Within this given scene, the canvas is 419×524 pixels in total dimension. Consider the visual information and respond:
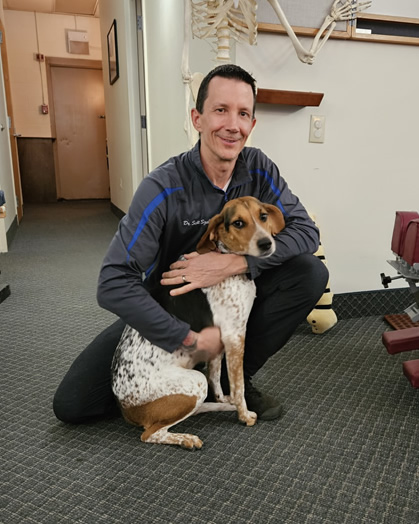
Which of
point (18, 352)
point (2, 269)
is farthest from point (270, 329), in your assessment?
point (2, 269)

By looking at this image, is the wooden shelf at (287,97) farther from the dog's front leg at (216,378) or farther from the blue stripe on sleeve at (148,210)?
the dog's front leg at (216,378)

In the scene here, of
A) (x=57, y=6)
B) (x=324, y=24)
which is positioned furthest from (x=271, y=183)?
(x=57, y=6)

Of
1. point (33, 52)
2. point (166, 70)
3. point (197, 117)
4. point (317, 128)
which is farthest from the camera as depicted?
point (33, 52)

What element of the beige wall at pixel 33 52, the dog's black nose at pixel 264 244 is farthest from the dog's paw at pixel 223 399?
the beige wall at pixel 33 52

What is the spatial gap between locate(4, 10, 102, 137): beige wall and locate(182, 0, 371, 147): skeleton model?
6855 millimetres

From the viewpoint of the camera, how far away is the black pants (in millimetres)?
1605

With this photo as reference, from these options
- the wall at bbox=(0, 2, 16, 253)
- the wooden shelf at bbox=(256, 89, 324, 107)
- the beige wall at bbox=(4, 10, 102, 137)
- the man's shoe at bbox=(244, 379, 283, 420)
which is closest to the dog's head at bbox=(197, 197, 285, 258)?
the man's shoe at bbox=(244, 379, 283, 420)

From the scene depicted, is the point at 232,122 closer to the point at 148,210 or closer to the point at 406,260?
the point at 148,210

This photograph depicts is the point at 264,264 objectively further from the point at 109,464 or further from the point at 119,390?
the point at 109,464

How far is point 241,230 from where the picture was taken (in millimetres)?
→ 1435

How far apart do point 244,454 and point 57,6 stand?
27.3 feet

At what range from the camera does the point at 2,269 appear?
12.6 ft

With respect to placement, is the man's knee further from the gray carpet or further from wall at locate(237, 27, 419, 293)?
wall at locate(237, 27, 419, 293)

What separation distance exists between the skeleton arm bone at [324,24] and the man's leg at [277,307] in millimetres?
1120
